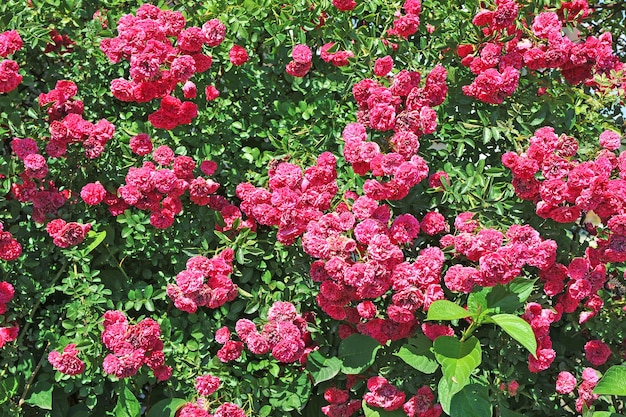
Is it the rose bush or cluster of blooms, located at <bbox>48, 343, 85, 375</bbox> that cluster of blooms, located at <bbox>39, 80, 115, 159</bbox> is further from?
cluster of blooms, located at <bbox>48, 343, 85, 375</bbox>

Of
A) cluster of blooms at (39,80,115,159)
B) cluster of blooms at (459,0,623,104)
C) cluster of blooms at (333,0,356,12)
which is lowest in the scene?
cluster of blooms at (39,80,115,159)

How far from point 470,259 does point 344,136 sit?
1.95ft

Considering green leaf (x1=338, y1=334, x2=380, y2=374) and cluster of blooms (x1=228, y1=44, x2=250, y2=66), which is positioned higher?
cluster of blooms (x1=228, y1=44, x2=250, y2=66)

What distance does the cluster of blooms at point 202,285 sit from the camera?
2557 millimetres

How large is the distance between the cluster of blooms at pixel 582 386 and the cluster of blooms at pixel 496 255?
0.46m

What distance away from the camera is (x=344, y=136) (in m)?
2.64

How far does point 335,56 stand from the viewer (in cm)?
→ 292

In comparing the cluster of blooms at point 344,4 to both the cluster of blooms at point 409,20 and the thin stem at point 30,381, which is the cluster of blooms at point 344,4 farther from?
the thin stem at point 30,381

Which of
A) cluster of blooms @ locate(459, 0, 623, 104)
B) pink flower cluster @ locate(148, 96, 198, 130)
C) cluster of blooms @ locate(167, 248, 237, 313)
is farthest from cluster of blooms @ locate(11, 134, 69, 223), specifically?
cluster of blooms @ locate(459, 0, 623, 104)

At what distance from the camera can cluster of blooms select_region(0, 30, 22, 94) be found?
8.70 feet

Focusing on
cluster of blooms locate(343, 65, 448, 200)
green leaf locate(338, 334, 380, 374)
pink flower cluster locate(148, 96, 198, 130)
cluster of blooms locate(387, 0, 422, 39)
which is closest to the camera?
cluster of blooms locate(343, 65, 448, 200)

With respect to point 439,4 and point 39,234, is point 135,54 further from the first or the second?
point 439,4

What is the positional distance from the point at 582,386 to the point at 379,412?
0.73 meters

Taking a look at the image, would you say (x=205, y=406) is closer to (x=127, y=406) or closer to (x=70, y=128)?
(x=127, y=406)
